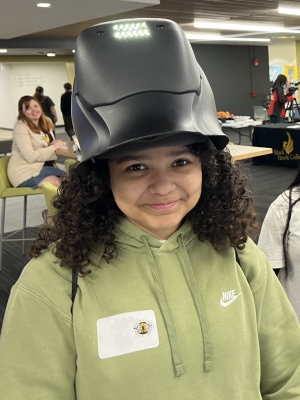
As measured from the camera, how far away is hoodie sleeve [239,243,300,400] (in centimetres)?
91

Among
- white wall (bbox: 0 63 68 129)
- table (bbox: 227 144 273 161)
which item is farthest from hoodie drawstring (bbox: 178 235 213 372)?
white wall (bbox: 0 63 68 129)

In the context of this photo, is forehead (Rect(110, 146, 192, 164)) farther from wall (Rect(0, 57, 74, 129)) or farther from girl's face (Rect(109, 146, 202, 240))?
wall (Rect(0, 57, 74, 129))

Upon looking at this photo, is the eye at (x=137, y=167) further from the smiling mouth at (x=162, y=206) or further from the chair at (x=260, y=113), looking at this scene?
the chair at (x=260, y=113)

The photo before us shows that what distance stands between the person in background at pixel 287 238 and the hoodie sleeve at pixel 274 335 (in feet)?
2.39

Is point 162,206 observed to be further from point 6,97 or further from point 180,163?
point 6,97

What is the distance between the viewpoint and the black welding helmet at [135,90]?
712 millimetres

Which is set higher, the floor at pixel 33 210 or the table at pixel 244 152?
the table at pixel 244 152

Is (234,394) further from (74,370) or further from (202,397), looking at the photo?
(74,370)

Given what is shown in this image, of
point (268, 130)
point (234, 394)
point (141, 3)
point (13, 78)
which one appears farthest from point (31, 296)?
point (13, 78)

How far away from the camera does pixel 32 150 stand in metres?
3.87

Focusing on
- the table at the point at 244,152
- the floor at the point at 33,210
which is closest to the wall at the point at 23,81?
the floor at the point at 33,210

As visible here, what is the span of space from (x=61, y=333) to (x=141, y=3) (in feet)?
18.5

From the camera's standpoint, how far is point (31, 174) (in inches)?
147

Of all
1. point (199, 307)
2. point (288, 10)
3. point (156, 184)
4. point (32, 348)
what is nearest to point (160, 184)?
point (156, 184)
